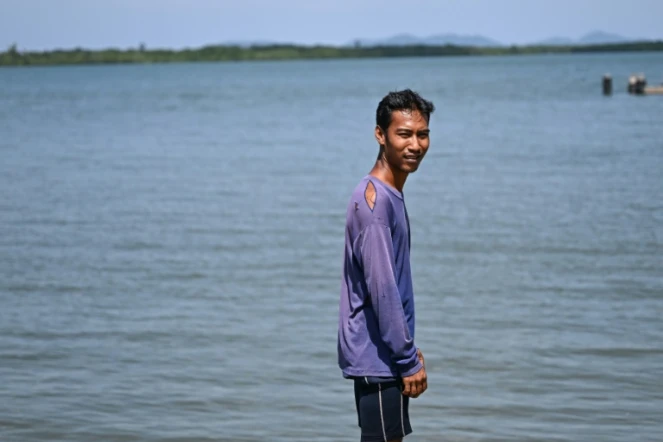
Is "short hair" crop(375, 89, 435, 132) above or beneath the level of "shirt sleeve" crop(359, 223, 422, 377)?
above

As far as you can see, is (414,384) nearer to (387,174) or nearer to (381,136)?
(387,174)

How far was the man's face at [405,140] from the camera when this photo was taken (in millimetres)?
4676

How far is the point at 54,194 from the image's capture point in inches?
942

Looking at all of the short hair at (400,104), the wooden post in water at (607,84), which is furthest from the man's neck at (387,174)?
the wooden post in water at (607,84)

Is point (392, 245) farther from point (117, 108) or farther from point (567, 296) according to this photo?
point (117, 108)

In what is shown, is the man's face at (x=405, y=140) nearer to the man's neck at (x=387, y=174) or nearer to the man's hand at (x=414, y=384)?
the man's neck at (x=387, y=174)

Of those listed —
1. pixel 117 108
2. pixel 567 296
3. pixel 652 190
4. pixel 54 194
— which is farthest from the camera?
pixel 117 108

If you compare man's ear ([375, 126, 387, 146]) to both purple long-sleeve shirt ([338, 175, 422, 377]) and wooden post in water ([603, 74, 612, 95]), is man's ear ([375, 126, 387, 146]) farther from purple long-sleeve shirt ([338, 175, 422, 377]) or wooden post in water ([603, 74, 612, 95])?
wooden post in water ([603, 74, 612, 95])

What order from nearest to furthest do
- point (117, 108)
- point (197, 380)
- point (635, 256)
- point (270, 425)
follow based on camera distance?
point (270, 425), point (197, 380), point (635, 256), point (117, 108)

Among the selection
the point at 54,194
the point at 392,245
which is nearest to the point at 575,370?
the point at 392,245

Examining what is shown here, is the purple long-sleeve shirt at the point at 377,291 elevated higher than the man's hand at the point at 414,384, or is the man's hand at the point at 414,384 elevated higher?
the purple long-sleeve shirt at the point at 377,291

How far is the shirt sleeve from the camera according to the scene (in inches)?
177

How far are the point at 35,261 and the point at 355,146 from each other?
22.1 m

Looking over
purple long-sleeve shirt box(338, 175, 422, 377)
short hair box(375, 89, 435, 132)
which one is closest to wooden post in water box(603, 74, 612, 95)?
short hair box(375, 89, 435, 132)
